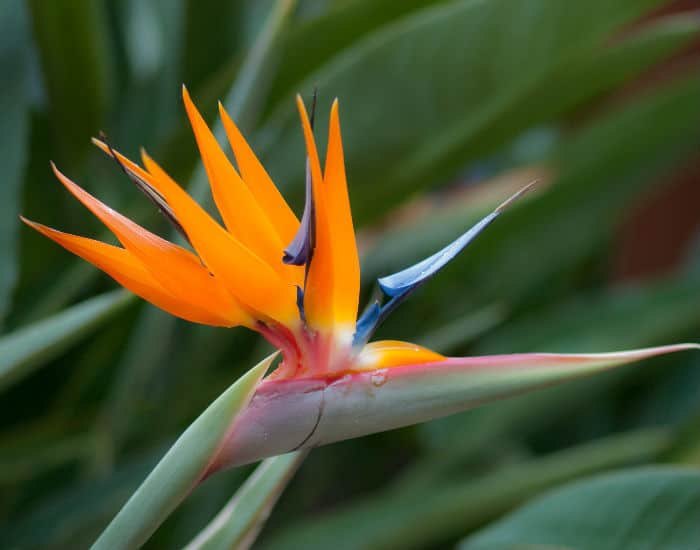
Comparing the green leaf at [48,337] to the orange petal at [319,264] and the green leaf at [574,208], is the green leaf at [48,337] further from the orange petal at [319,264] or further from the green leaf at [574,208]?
the green leaf at [574,208]

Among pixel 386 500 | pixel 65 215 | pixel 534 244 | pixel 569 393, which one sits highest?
pixel 534 244

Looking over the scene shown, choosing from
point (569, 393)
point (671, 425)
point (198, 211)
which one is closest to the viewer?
point (198, 211)

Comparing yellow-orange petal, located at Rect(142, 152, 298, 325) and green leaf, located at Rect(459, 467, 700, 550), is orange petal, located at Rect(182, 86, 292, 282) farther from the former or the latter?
green leaf, located at Rect(459, 467, 700, 550)

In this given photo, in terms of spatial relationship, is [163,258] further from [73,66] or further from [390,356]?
[73,66]

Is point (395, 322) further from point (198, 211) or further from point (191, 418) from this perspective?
point (198, 211)

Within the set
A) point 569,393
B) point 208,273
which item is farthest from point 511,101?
point 208,273

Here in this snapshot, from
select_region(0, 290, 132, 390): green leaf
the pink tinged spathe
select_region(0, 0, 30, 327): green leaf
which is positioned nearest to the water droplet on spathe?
the pink tinged spathe

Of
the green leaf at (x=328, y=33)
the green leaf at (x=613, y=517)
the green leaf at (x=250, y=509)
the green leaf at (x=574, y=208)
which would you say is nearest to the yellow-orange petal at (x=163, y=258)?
the green leaf at (x=250, y=509)
